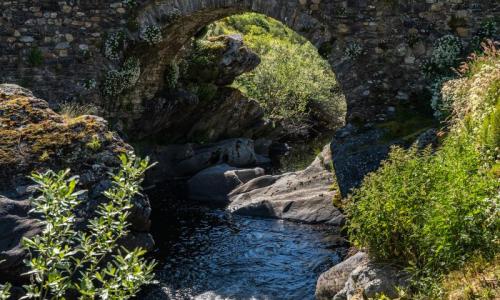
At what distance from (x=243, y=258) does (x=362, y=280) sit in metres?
4.85

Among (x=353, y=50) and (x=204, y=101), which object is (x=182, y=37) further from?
(x=353, y=50)

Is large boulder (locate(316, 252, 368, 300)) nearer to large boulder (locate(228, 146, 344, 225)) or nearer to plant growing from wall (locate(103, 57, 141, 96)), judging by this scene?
large boulder (locate(228, 146, 344, 225))

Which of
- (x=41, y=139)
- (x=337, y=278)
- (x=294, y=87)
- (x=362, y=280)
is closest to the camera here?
(x=362, y=280)

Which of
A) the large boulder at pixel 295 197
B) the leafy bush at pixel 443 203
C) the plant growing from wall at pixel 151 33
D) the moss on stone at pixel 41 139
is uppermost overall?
the plant growing from wall at pixel 151 33

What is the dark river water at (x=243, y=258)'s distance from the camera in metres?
10.4

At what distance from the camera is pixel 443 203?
21.9 feet

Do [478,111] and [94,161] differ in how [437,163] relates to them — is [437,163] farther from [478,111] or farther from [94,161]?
[94,161]

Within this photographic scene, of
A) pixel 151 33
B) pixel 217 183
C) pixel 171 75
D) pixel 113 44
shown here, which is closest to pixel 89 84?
pixel 113 44

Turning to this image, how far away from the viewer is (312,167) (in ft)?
54.5

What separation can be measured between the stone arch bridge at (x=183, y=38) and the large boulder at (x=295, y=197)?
2055 mm

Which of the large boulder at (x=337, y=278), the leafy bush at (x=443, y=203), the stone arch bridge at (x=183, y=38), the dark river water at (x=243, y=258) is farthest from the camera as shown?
the stone arch bridge at (x=183, y=38)

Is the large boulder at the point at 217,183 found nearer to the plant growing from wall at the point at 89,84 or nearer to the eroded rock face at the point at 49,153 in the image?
the plant growing from wall at the point at 89,84

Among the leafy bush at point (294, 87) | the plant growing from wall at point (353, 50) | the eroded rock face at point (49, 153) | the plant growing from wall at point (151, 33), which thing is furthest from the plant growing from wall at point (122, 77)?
the leafy bush at point (294, 87)

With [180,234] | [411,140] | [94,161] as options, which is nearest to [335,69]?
[411,140]
